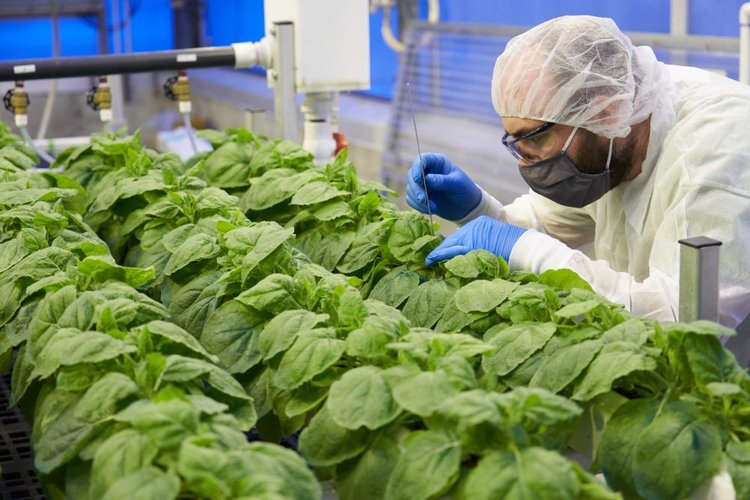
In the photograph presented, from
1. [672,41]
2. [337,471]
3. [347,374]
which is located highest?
[672,41]

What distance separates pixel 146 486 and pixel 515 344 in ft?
1.57

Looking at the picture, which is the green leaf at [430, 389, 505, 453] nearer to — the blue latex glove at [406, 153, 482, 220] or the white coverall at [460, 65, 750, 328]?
the white coverall at [460, 65, 750, 328]

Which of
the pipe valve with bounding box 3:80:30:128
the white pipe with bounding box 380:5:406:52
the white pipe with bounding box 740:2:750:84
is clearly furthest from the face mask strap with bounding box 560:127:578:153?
the white pipe with bounding box 380:5:406:52

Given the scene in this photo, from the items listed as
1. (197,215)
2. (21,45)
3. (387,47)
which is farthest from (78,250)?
(21,45)

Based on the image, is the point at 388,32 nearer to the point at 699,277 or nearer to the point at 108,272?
the point at 108,272

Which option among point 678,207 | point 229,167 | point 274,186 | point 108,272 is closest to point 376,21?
point 229,167

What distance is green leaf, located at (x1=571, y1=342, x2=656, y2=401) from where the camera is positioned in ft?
3.38

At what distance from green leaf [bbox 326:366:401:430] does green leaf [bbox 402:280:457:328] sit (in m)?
0.32

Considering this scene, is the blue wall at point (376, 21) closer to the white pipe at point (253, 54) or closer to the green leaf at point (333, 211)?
the white pipe at point (253, 54)

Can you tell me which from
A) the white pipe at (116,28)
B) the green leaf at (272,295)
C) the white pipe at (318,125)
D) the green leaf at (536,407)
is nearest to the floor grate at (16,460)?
the green leaf at (272,295)

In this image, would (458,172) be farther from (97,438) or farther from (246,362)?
(97,438)

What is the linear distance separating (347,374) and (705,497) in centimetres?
36

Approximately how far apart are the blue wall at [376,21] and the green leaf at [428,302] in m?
2.23

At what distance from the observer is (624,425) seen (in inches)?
40.3
